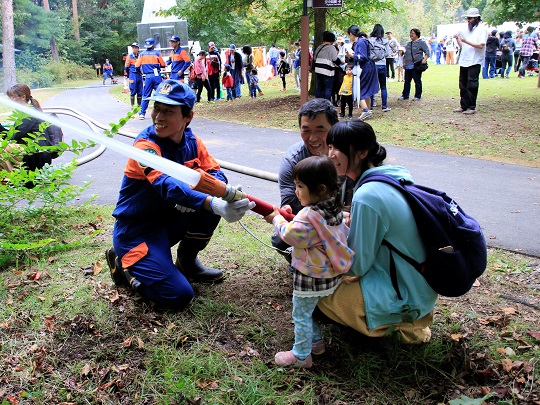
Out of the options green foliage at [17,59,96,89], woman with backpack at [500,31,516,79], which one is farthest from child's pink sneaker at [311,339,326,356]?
green foliage at [17,59,96,89]

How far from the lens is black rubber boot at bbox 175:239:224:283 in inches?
154

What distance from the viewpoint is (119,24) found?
50531mm

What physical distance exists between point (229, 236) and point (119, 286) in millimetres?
1419

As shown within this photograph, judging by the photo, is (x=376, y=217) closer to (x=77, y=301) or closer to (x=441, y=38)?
(x=77, y=301)

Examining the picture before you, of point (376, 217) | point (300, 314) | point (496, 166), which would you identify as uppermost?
point (376, 217)

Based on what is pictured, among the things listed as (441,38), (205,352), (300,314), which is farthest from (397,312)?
(441,38)

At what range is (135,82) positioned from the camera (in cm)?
1642

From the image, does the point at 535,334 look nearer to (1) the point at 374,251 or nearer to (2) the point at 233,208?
(1) the point at 374,251

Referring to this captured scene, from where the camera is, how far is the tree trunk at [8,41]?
948 inches

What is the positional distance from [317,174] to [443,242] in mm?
718

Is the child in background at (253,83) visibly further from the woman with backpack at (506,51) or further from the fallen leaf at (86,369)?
the fallen leaf at (86,369)

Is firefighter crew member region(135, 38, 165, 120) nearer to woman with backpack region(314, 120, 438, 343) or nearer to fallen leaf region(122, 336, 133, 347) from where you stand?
fallen leaf region(122, 336, 133, 347)

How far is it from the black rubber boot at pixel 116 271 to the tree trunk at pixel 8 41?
23.3 metres

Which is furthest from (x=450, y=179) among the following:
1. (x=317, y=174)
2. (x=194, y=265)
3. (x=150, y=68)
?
(x=150, y=68)
